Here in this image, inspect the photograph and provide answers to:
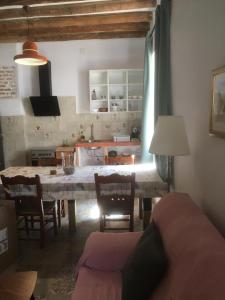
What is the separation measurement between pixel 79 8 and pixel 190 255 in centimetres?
346

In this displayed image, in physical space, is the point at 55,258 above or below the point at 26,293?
below

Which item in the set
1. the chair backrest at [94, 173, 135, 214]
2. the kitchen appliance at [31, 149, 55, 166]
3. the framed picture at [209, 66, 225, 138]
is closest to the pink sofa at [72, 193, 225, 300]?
the framed picture at [209, 66, 225, 138]

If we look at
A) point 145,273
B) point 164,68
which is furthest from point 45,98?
point 145,273

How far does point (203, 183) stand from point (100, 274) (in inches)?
38.1

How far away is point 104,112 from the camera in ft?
17.5

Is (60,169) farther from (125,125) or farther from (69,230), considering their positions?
(125,125)

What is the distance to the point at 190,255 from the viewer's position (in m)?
1.15

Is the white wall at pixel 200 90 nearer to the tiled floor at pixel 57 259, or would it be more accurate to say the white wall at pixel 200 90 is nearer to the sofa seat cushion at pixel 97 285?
the sofa seat cushion at pixel 97 285

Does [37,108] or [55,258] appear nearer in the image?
[55,258]

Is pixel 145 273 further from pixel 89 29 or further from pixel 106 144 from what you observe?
pixel 89 29

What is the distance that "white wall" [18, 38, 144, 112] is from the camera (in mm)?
5242

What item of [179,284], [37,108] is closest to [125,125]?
[37,108]

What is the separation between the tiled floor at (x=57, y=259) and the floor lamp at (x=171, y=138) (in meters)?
1.43

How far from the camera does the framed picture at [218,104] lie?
1.48 meters
